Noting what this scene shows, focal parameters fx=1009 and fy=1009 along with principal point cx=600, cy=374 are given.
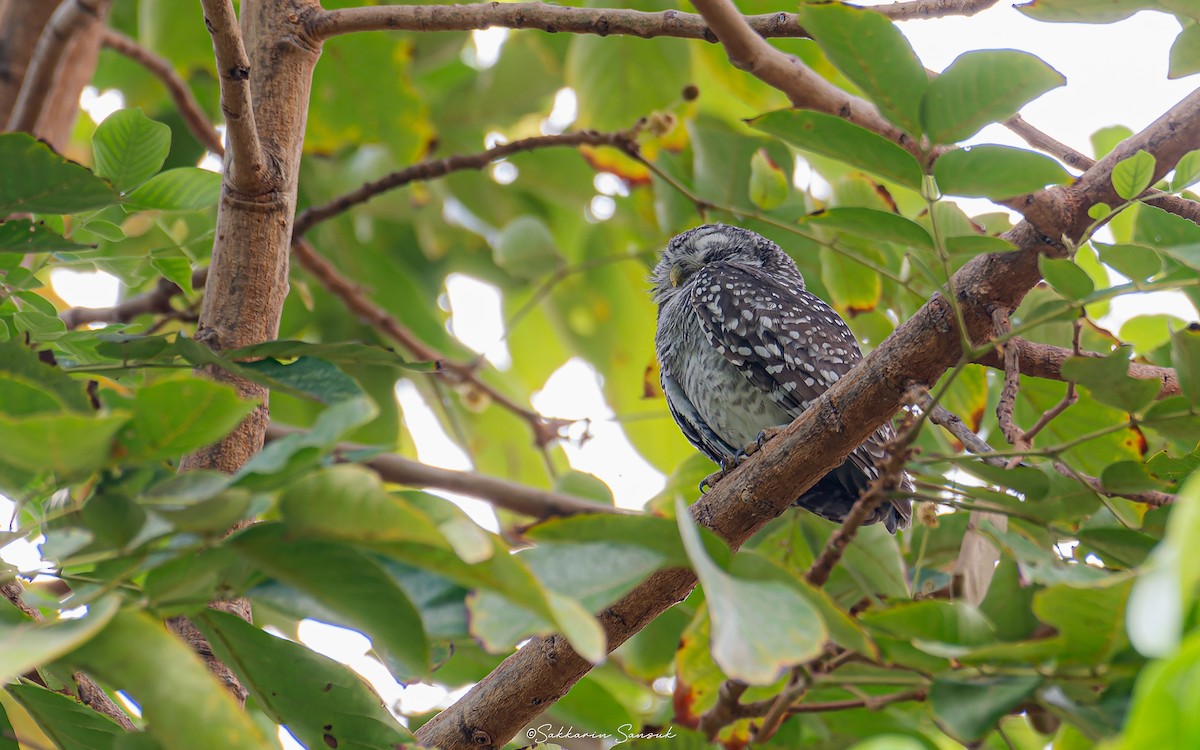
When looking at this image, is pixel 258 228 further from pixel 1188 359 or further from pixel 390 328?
pixel 1188 359

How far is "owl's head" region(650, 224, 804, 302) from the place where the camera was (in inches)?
175

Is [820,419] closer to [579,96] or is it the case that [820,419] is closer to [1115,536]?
[1115,536]

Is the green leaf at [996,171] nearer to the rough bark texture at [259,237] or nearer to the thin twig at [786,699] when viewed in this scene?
the thin twig at [786,699]

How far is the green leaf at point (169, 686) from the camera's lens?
1.03 metres

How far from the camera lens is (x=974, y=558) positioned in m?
2.65

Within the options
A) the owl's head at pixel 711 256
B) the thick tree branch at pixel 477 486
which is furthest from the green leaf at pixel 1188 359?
the owl's head at pixel 711 256

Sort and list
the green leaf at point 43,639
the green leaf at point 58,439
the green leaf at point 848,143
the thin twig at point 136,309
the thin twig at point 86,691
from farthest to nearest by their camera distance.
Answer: the thin twig at point 136,309 → the thin twig at point 86,691 → the green leaf at point 848,143 → the green leaf at point 58,439 → the green leaf at point 43,639

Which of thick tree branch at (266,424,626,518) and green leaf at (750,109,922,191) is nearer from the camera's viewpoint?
green leaf at (750,109,922,191)

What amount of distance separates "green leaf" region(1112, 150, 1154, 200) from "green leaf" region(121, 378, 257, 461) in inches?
56.6

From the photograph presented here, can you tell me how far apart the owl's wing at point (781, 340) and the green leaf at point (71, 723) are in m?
2.29

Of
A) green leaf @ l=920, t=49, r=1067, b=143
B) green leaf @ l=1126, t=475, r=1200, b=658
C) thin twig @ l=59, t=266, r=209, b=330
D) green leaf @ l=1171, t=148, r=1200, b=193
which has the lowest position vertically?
green leaf @ l=1126, t=475, r=1200, b=658

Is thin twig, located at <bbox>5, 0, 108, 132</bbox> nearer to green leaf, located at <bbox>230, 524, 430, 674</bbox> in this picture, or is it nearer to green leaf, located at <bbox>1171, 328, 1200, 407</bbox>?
green leaf, located at <bbox>230, 524, 430, 674</bbox>

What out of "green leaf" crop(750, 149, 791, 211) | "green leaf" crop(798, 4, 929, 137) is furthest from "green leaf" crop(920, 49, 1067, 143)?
"green leaf" crop(750, 149, 791, 211)

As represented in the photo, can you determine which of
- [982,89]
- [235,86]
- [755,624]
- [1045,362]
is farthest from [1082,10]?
[235,86]
